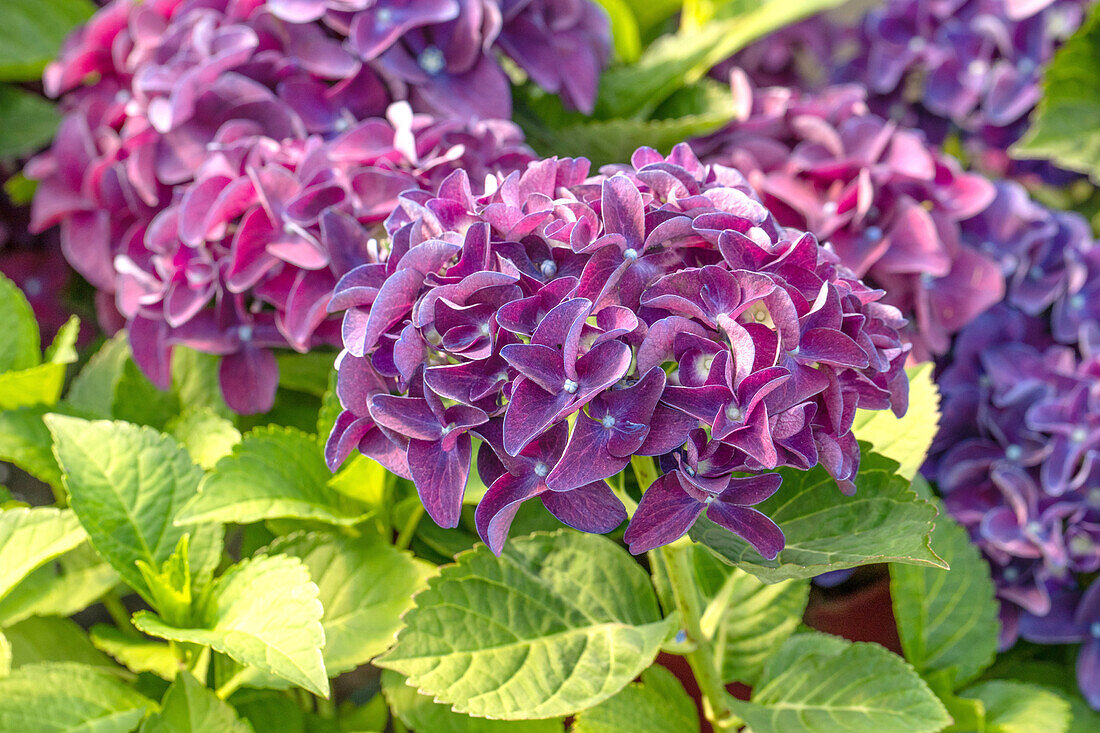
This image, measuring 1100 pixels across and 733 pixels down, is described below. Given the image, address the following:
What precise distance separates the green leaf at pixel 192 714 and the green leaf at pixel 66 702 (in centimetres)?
3

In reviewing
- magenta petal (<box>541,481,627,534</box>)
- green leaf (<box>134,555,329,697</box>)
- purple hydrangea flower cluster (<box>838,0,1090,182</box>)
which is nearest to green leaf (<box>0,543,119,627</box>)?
green leaf (<box>134,555,329,697</box>)

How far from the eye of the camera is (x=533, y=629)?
46 centimetres

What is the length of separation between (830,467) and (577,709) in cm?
16

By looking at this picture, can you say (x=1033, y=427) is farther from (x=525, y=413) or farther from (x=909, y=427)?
(x=525, y=413)

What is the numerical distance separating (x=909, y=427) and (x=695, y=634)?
0.55 ft

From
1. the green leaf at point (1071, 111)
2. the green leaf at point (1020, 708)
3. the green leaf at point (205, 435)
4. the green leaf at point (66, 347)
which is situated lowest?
the green leaf at point (1020, 708)

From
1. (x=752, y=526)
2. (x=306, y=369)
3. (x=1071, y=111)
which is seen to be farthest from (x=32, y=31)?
(x=1071, y=111)

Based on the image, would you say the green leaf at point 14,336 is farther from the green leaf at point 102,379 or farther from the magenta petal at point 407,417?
the magenta petal at point 407,417

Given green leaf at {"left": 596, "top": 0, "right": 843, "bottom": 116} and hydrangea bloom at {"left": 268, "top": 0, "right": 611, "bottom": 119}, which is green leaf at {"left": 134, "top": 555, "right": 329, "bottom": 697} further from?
green leaf at {"left": 596, "top": 0, "right": 843, "bottom": 116}

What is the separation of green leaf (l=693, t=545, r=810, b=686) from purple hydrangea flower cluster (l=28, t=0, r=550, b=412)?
0.89 feet

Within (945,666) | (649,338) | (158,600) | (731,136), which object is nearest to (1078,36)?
(731,136)

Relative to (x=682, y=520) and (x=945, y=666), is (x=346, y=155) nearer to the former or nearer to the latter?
(x=682, y=520)

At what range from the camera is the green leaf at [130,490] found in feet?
1.62

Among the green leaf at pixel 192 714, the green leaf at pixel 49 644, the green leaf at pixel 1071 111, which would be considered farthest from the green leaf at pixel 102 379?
the green leaf at pixel 1071 111
